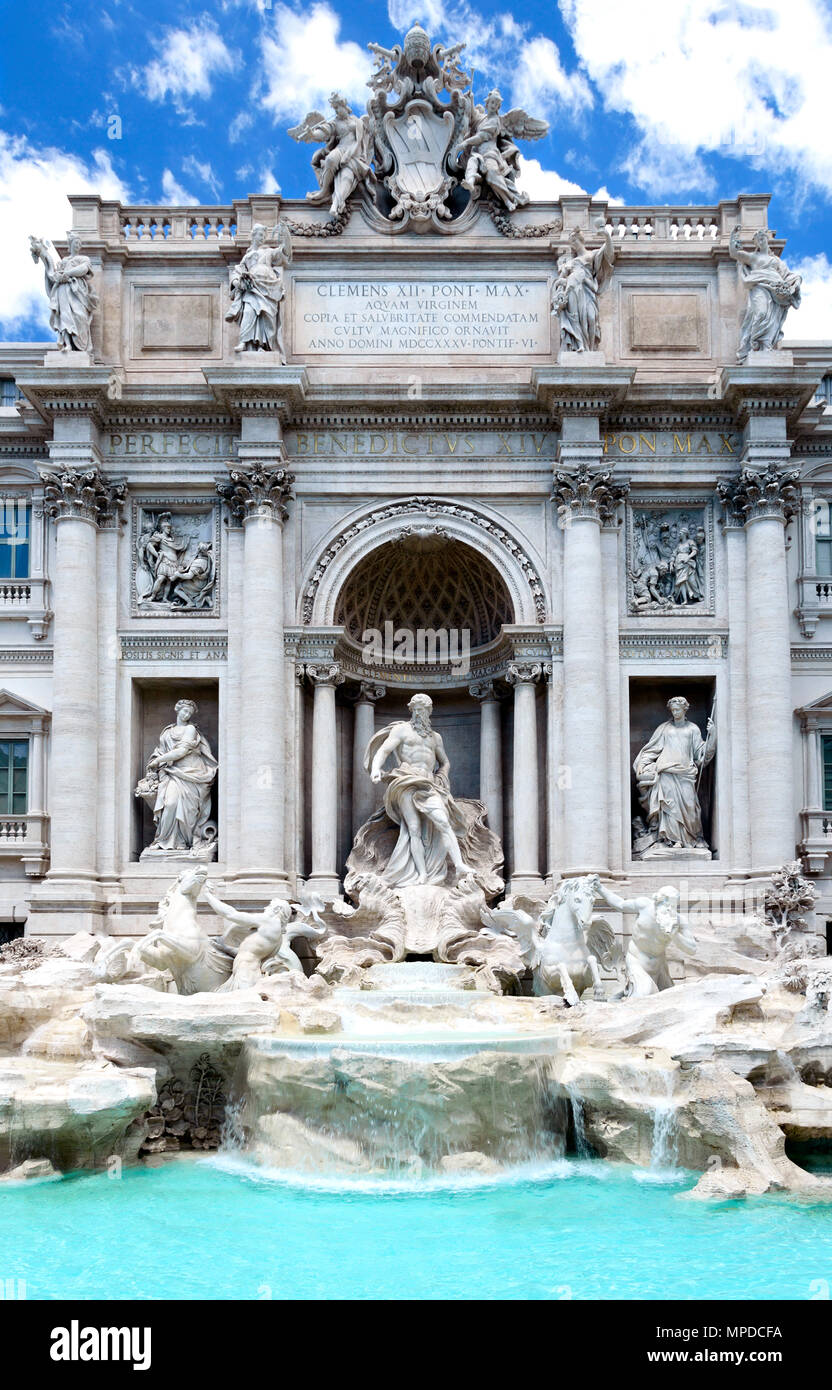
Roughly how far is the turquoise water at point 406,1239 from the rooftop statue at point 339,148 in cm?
1641

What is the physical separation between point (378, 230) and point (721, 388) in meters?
6.69

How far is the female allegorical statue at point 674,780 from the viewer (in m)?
21.9

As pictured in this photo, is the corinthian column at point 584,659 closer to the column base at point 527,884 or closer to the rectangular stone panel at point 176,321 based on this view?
the column base at point 527,884

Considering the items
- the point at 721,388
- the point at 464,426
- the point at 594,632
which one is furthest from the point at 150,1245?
the point at 721,388

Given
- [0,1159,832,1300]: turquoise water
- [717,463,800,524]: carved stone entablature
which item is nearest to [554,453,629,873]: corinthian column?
[717,463,800,524]: carved stone entablature

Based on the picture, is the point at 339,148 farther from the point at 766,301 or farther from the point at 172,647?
the point at 172,647

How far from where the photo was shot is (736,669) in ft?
72.8

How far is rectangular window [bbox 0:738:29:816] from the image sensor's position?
2245 centimetres

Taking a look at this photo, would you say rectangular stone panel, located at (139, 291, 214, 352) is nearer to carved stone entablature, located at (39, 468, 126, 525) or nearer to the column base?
carved stone entablature, located at (39, 468, 126, 525)

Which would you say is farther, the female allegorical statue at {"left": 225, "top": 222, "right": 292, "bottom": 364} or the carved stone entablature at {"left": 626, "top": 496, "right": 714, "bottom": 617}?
the carved stone entablature at {"left": 626, "top": 496, "right": 714, "bottom": 617}

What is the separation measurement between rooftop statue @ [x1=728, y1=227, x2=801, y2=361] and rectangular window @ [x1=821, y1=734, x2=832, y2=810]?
6729 millimetres

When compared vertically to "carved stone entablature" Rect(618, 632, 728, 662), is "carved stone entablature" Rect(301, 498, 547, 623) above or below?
above

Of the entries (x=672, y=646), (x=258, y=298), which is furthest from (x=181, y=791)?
(x=672, y=646)
